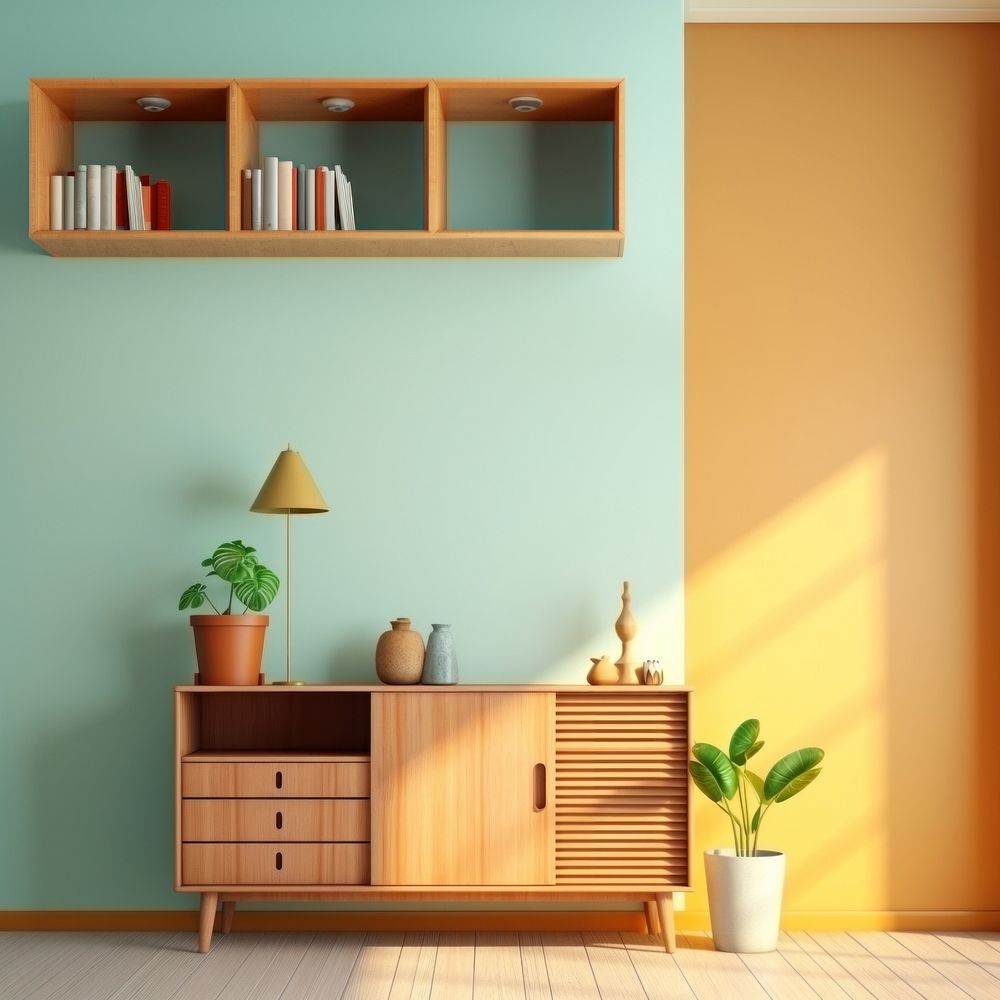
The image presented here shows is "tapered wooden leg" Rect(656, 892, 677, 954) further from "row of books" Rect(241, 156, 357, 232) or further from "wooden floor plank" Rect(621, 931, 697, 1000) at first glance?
"row of books" Rect(241, 156, 357, 232)

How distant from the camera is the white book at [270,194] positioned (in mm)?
3783

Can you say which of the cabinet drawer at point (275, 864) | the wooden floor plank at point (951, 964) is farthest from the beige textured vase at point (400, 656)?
the wooden floor plank at point (951, 964)

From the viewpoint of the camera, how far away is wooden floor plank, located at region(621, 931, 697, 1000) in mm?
3219

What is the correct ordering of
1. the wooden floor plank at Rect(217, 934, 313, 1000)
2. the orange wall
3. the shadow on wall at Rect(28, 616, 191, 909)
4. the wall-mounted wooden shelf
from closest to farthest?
the wooden floor plank at Rect(217, 934, 313, 1000), the wall-mounted wooden shelf, the shadow on wall at Rect(28, 616, 191, 909), the orange wall

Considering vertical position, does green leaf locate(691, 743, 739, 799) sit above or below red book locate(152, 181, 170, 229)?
below

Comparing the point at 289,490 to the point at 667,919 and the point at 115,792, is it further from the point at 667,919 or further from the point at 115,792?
the point at 667,919

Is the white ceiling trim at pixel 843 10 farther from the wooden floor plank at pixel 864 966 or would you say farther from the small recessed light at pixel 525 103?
the wooden floor plank at pixel 864 966

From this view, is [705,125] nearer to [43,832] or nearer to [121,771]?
[121,771]

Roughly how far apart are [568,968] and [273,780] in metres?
1.02

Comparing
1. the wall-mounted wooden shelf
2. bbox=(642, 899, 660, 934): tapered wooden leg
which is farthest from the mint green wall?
bbox=(642, 899, 660, 934): tapered wooden leg

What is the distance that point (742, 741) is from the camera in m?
3.67

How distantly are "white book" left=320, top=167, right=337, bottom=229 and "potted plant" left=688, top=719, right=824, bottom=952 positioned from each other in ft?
6.55

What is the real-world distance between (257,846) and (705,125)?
2846 millimetres

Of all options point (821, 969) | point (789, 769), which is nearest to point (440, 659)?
point (789, 769)
